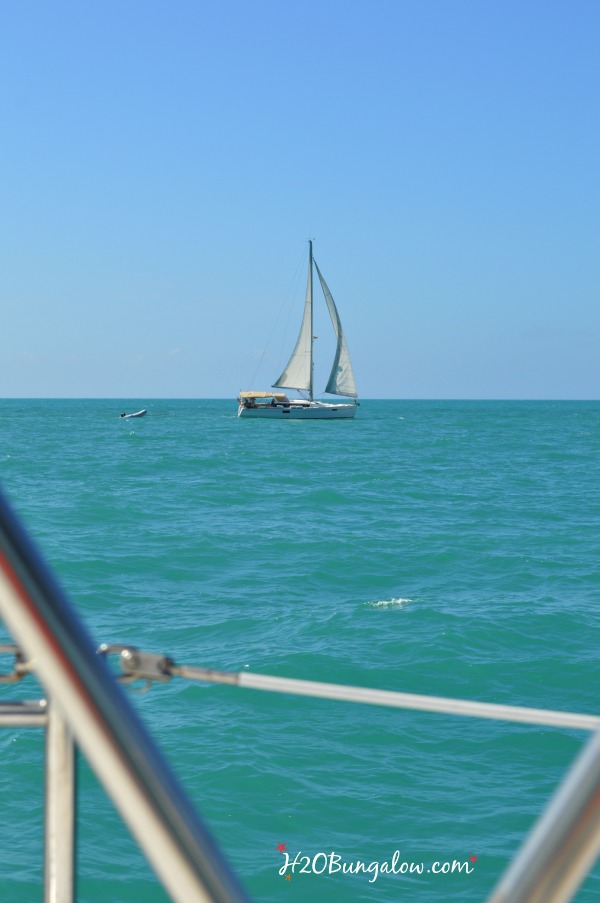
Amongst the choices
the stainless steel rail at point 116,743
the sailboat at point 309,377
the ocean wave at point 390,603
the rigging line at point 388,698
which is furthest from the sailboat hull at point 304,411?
the stainless steel rail at point 116,743

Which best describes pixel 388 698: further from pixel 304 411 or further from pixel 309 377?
pixel 304 411

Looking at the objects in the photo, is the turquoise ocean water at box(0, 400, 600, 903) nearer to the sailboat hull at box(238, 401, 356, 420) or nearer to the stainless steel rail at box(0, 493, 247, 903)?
the stainless steel rail at box(0, 493, 247, 903)

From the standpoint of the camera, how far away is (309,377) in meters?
73.1

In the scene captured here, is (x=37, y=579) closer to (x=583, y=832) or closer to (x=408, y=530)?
(x=583, y=832)

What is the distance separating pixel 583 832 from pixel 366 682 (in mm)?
11911

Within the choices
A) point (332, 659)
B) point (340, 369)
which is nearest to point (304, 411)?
point (340, 369)

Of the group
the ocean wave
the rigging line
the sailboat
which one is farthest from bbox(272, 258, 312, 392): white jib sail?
the rigging line

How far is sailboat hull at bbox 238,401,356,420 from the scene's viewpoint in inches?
3103

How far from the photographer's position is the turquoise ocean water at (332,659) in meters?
7.98

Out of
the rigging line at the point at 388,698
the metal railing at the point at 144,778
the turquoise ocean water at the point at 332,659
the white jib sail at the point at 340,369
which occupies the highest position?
the white jib sail at the point at 340,369

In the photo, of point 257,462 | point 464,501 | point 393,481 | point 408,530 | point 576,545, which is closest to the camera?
point 576,545

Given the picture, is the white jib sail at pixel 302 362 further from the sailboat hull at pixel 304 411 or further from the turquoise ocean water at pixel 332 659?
the turquoise ocean water at pixel 332 659

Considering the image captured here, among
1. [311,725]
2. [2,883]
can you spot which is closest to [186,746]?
[311,725]

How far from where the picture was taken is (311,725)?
35.1 feet
